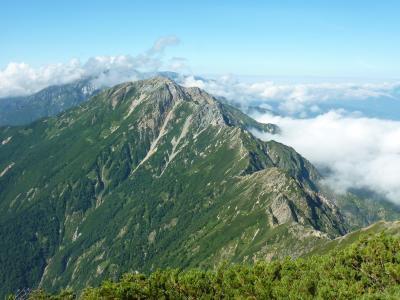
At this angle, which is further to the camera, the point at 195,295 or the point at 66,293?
the point at 66,293

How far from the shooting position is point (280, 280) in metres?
90.2

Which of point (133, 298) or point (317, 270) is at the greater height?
point (317, 270)

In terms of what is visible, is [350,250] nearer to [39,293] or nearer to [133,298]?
[133,298]

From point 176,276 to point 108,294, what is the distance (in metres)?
15.4

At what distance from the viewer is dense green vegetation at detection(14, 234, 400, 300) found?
78875 millimetres

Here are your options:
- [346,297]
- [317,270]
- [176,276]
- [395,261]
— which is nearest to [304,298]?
[346,297]

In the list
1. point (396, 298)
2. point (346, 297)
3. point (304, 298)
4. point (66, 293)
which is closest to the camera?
point (396, 298)

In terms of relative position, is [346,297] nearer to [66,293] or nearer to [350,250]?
[350,250]

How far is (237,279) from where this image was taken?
298 ft

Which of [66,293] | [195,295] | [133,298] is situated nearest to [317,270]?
[195,295]

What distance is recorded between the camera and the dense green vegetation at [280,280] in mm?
78875

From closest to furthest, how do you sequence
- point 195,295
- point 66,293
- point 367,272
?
point 367,272 < point 195,295 < point 66,293

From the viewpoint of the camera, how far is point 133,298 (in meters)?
87.0

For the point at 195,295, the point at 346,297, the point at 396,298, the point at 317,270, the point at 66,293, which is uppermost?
the point at 396,298
